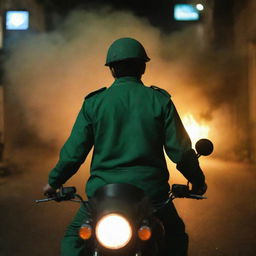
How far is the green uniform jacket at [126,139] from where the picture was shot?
213cm

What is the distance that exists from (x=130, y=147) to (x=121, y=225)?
0.61 meters

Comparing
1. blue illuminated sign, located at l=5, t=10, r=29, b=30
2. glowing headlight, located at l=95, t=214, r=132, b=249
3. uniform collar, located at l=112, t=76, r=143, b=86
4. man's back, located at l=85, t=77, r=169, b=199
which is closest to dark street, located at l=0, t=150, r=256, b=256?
man's back, located at l=85, t=77, r=169, b=199

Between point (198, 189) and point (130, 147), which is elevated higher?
point (130, 147)

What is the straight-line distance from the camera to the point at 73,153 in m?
2.20

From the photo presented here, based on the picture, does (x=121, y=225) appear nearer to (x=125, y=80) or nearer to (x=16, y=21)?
(x=125, y=80)

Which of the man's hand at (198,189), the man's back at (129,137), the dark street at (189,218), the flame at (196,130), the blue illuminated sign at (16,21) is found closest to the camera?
the man's back at (129,137)

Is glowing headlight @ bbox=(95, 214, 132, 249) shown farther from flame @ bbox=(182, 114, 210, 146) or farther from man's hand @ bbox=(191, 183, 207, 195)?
flame @ bbox=(182, 114, 210, 146)

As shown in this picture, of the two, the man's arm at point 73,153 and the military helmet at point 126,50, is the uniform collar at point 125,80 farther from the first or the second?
the man's arm at point 73,153

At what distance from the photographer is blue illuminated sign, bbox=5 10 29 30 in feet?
46.3

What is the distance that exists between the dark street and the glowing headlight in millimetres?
2620

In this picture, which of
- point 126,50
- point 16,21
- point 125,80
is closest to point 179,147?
point 125,80

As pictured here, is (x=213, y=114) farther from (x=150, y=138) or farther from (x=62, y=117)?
(x=150, y=138)

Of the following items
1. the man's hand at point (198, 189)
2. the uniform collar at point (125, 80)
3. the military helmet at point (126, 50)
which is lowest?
the man's hand at point (198, 189)

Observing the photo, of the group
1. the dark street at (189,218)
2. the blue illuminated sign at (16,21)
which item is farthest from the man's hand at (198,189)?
the blue illuminated sign at (16,21)
